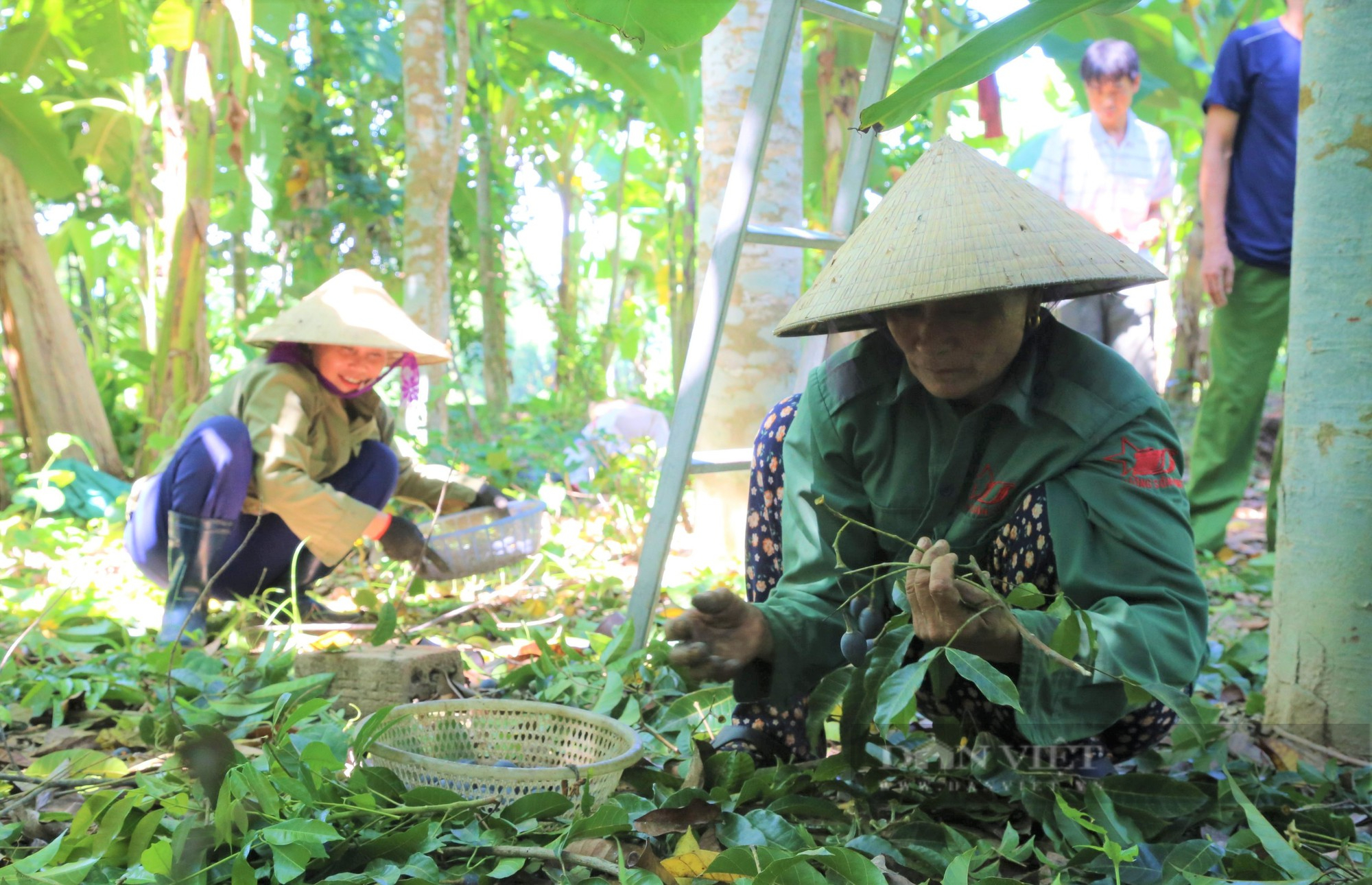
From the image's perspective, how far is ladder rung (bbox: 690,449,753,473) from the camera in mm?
2664

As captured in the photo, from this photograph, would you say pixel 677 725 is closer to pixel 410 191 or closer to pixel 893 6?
pixel 893 6

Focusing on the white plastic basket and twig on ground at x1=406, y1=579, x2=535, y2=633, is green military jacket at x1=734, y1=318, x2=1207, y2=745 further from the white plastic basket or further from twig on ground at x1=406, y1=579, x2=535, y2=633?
the white plastic basket

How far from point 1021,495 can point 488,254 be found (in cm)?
678

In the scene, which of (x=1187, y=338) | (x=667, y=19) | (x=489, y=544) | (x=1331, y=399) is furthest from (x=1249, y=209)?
(x=1187, y=338)

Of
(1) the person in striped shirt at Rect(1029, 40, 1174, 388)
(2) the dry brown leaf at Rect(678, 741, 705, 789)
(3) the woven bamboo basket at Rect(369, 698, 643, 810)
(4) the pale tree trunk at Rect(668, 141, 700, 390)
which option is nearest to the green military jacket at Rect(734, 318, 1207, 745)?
(2) the dry brown leaf at Rect(678, 741, 705, 789)

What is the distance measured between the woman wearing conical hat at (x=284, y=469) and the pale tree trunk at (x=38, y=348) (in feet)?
7.76

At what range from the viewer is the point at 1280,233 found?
3412mm

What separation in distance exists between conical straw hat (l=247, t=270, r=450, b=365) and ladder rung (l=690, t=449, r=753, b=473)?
0.77 metres

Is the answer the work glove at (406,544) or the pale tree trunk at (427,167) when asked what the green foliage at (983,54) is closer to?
the work glove at (406,544)

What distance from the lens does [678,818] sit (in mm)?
1625

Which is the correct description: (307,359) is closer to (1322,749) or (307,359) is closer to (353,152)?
(1322,749)

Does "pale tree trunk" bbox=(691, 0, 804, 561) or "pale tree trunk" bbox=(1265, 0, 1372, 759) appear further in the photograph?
"pale tree trunk" bbox=(691, 0, 804, 561)

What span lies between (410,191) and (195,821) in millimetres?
3906

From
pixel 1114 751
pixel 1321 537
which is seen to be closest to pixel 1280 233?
pixel 1321 537
